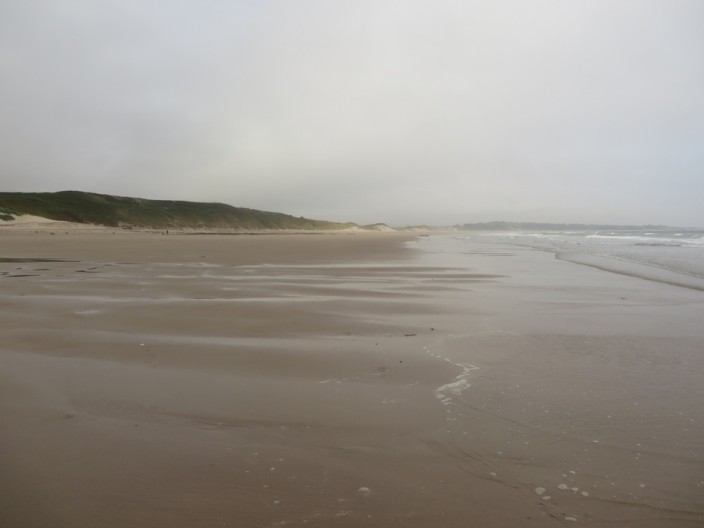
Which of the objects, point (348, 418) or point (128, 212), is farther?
point (128, 212)

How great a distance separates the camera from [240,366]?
4680 mm

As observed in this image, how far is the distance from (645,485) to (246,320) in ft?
17.8

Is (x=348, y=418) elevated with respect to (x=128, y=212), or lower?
lower

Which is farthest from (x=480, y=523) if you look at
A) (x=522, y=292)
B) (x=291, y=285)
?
(x=291, y=285)

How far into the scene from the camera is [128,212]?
65812 mm

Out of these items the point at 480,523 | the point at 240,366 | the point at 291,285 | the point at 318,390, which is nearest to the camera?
the point at 480,523

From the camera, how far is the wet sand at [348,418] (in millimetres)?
2342

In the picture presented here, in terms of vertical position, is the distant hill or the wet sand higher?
the distant hill

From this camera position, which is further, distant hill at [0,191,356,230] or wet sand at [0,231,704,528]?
distant hill at [0,191,356,230]

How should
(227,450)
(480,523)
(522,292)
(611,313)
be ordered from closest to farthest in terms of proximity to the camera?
(480,523) → (227,450) → (611,313) → (522,292)

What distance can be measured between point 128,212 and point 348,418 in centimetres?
7074

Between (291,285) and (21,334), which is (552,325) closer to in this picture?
(291,285)

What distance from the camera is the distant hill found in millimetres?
53281

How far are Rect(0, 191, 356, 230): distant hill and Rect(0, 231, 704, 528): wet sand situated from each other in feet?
159
